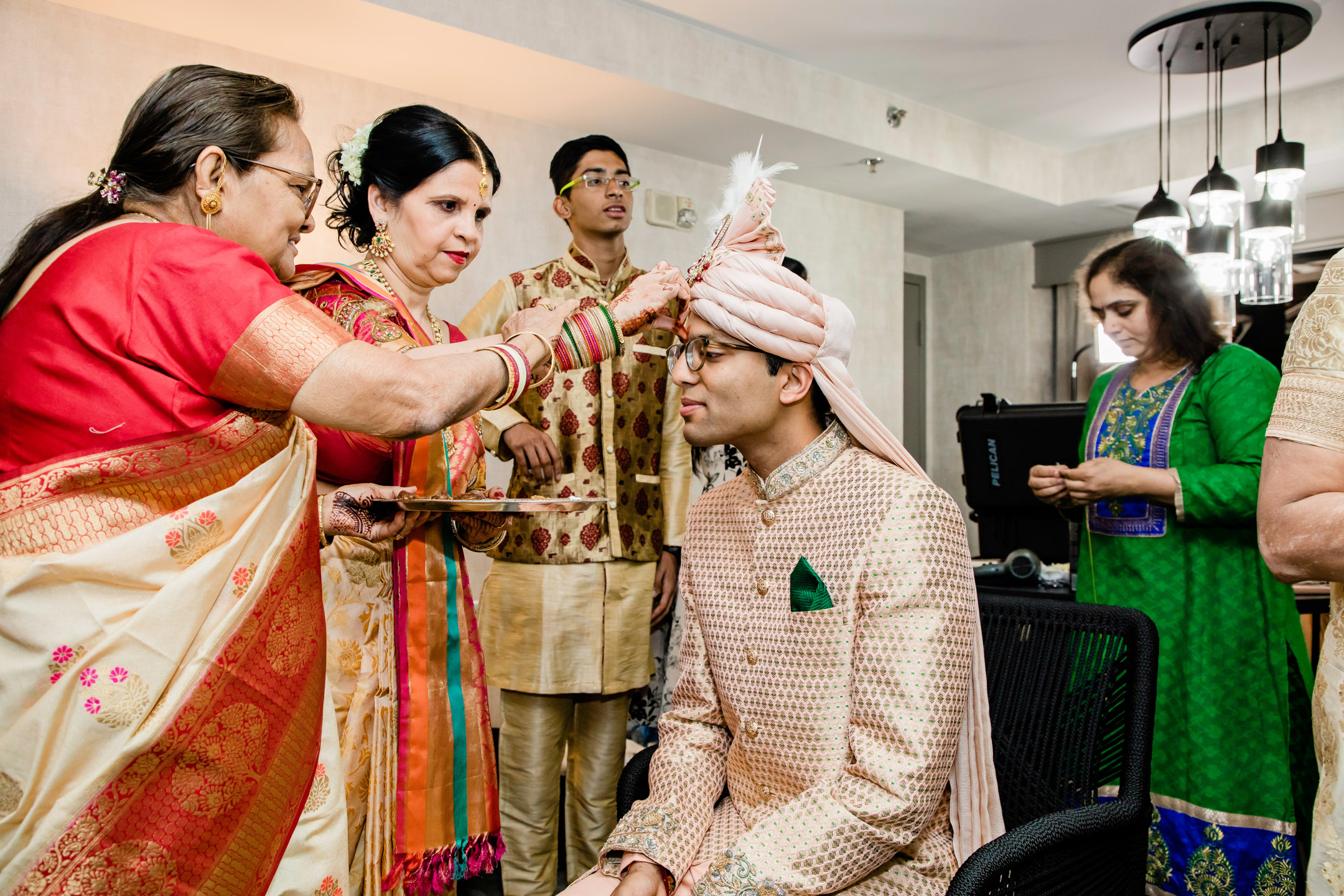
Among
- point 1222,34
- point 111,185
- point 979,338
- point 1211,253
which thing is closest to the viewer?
point 111,185

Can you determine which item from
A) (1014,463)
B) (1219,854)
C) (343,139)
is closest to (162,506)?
(1219,854)

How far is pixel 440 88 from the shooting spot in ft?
12.3

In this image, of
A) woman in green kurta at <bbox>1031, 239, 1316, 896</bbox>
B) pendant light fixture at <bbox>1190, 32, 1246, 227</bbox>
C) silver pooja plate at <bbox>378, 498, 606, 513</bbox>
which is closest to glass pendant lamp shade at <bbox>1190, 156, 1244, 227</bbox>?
pendant light fixture at <bbox>1190, 32, 1246, 227</bbox>

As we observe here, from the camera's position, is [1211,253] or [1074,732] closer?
[1074,732]

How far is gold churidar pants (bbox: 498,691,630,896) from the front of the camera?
2514 millimetres

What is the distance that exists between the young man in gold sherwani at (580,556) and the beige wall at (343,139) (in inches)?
31.5

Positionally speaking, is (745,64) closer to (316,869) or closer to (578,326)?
(578,326)

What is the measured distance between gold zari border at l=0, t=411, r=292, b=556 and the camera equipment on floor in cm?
375

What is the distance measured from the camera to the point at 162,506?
1.13 meters

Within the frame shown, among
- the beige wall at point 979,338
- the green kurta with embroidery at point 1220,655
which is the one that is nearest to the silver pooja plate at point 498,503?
the green kurta with embroidery at point 1220,655

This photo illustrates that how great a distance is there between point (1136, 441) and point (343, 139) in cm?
296

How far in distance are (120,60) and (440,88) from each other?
1.14 m

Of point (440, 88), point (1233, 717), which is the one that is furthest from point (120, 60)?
point (1233, 717)

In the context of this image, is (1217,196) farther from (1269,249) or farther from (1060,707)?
(1060,707)
